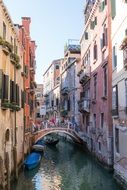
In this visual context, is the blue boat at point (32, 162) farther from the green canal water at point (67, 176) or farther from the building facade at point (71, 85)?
the building facade at point (71, 85)

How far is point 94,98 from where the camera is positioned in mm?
24609

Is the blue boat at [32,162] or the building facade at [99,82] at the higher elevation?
the building facade at [99,82]

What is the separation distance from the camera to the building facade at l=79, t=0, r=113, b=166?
19297 millimetres

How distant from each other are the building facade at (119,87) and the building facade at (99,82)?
6.43ft

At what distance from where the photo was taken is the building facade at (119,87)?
14656 millimetres

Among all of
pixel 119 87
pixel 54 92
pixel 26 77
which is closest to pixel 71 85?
pixel 26 77

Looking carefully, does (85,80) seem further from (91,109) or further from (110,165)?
(110,165)

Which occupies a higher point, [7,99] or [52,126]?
[7,99]

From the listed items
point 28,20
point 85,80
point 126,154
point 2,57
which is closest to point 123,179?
point 126,154

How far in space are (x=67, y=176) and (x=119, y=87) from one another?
236 inches

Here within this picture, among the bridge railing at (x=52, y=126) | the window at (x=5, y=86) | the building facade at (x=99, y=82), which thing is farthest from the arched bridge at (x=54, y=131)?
the window at (x=5, y=86)

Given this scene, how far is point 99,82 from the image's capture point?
22.5 m

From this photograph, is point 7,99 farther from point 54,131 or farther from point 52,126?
point 52,126

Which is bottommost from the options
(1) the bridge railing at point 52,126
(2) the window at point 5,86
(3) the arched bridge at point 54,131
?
(3) the arched bridge at point 54,131
